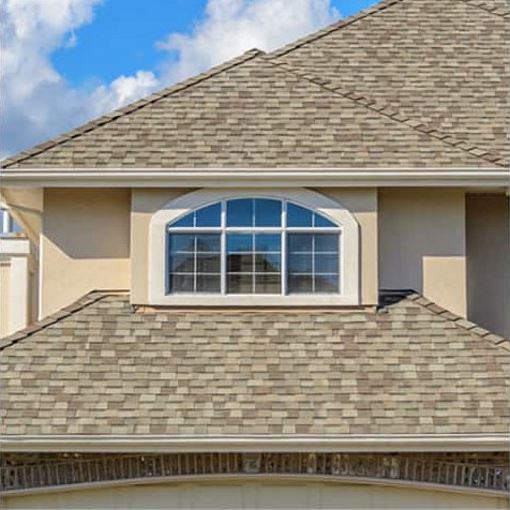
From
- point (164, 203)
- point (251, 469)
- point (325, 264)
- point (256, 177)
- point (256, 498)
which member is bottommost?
point (256, 498)

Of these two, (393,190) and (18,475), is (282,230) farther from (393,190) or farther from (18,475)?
(18,475)

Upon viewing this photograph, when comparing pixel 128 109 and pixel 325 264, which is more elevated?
pixel 128 109

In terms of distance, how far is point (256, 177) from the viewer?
39.8 ft

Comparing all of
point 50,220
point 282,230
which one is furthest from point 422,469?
point 50,220

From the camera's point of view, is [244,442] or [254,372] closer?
[244,442]

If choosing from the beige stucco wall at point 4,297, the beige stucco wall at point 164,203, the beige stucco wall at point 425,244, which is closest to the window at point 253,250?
the beige stucco wall at point 164,203

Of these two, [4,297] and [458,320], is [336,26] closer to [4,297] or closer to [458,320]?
[458,320]

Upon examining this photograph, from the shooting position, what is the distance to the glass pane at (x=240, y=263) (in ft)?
40.7

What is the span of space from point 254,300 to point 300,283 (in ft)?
1.90

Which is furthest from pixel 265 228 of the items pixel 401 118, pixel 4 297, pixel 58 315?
pixel 4 297

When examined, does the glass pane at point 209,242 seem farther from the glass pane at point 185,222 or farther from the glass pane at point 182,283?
the glass pane at point 182,283

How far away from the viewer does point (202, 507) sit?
36.1 feet

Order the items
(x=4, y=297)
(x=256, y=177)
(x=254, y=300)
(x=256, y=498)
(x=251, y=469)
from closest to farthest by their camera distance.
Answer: (x=251, y=469) < (x=256, y=498) < (x=256, y=177) < (x=254, y=300) < (x=4, y=297)

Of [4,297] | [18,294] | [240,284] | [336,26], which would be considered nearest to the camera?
[240,284]
